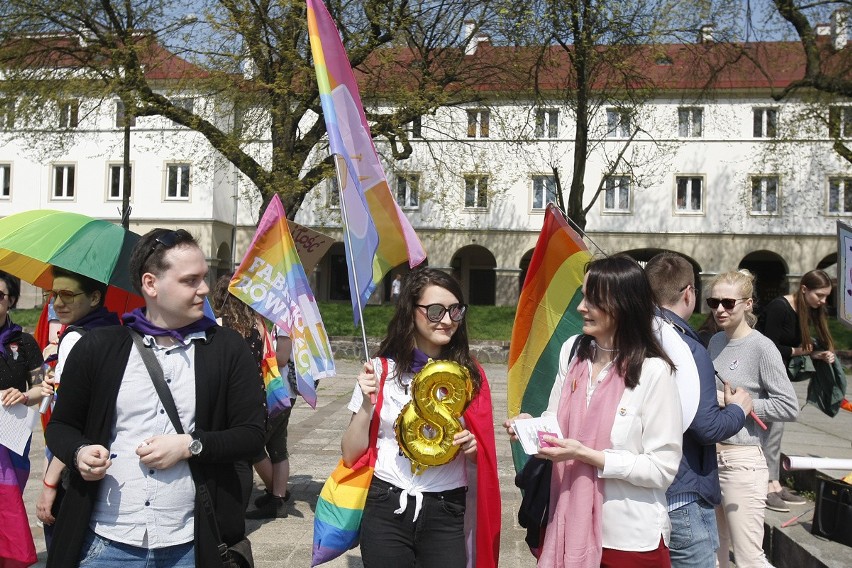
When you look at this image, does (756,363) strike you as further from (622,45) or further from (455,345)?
(622,45)

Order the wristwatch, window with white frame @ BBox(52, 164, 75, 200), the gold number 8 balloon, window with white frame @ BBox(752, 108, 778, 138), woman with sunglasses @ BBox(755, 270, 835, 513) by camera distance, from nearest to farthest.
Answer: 1. the wristwatch
2. the gold number 8 balloon
3. woman with sunglasses @ BBox(755, 270, 835, 513)
4. window with white frame @ BBox(752, 108, 778, 138)
5. window with white frame @ BBox(52, 164, 75, 200)

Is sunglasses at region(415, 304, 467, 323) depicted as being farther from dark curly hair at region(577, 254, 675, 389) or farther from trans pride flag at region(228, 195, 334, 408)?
trans pride flag at region(228, 195, 334, 408)

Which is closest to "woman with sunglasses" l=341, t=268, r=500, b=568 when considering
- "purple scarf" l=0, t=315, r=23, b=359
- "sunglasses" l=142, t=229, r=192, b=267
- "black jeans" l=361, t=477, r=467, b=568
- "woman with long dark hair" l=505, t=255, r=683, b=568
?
"black jeans" l=361, t=477, r=467, b=568

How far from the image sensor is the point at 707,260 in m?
38.2

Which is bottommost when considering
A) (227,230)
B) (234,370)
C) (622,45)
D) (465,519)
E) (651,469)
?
(465,519)

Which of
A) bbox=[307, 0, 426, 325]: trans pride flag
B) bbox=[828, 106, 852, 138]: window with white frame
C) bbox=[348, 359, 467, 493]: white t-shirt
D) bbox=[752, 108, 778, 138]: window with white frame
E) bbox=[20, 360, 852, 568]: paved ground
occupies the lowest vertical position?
bbox=[20, 360, 852, 568]: paved ground

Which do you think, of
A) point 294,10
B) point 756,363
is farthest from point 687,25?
point 756,363

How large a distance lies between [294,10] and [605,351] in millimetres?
17865

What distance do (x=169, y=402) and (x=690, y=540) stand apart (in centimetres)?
199

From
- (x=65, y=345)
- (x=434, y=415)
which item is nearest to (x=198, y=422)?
(x=434, y=415)

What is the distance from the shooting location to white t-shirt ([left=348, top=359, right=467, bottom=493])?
3295mm

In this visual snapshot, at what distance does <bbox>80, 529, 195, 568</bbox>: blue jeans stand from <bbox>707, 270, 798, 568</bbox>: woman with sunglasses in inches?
109

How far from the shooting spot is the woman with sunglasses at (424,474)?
10.7 ft

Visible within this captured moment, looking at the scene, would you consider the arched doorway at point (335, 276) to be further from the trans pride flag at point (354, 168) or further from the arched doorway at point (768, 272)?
the trans pride flag at point (354, 168)
